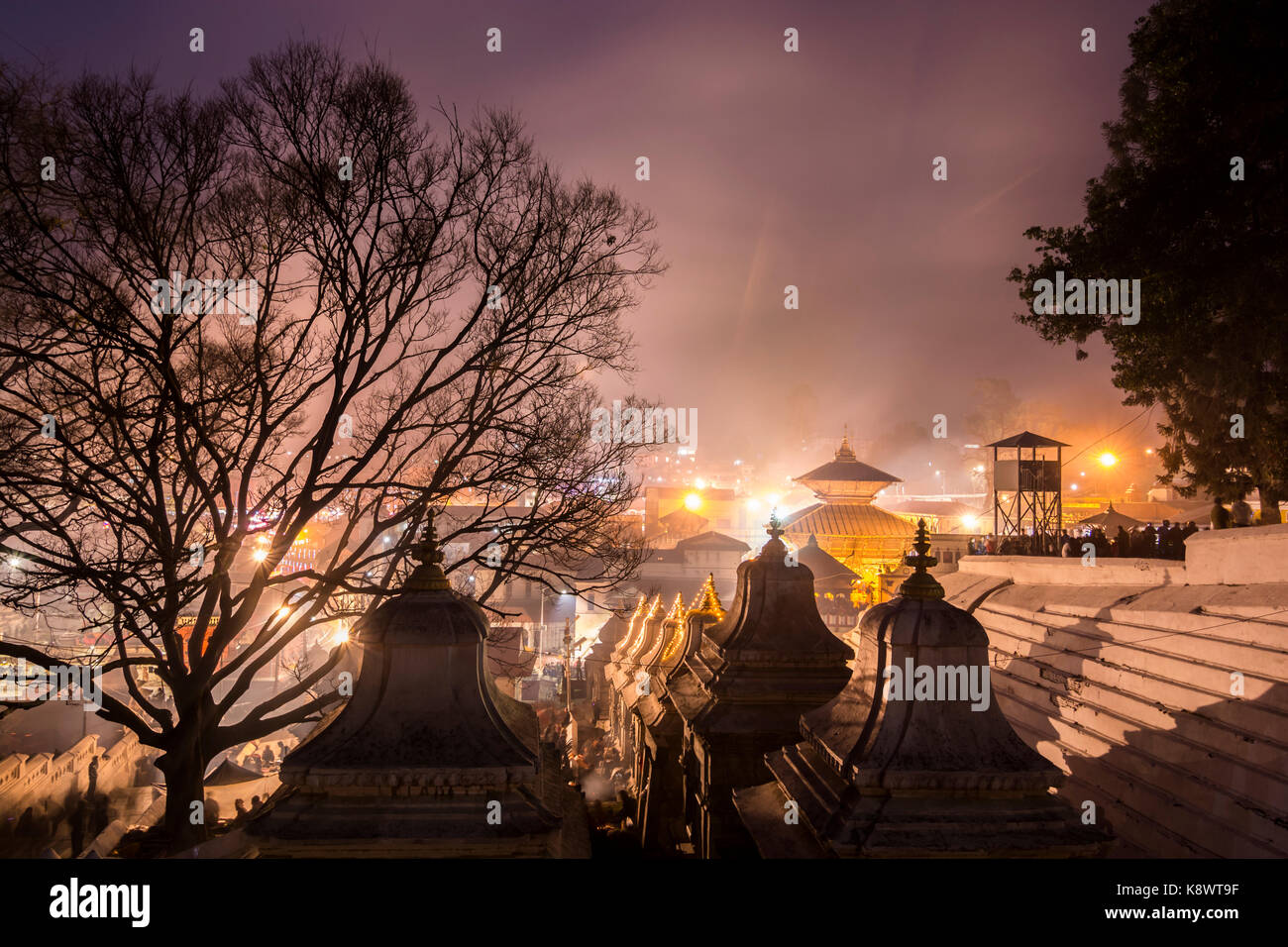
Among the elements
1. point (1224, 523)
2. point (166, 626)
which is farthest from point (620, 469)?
point (1224, 523)

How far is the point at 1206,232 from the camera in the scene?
15.5 metres

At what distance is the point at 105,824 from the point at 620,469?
18.0 m

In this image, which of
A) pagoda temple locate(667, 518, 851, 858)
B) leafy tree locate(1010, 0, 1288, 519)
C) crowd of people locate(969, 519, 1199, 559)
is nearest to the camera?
pagoda temple locate(667, 518, 851, 858)

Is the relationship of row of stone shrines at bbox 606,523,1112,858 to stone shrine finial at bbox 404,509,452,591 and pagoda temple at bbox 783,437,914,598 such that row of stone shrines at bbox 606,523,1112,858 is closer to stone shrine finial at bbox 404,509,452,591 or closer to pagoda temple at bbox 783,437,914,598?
stone shrine finial at bbox 404,509,452,591

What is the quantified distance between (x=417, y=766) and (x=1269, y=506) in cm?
2160

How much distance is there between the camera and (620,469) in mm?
11930

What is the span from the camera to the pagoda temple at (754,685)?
27.0ft

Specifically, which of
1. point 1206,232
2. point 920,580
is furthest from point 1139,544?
point 920,580

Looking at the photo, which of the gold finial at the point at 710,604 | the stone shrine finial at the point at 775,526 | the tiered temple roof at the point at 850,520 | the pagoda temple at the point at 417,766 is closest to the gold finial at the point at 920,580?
the pagoda temple at the point at 417,766

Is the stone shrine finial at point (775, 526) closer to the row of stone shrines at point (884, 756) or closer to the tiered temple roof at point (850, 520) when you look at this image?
the row of stone shrines at point (884, 756)

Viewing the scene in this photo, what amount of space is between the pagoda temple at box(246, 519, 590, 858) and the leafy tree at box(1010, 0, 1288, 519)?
15.5 m

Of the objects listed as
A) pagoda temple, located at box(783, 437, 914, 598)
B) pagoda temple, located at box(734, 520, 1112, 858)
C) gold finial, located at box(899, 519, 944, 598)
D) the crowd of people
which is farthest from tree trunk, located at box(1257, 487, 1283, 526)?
pagoda temple, located at box(734, 520, 1112, 858)

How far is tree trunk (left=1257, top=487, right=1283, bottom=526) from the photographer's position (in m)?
18.4
